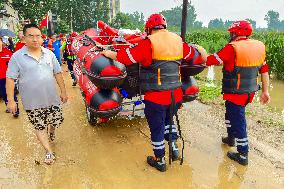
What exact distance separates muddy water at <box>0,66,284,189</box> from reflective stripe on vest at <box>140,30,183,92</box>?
4.03 ft

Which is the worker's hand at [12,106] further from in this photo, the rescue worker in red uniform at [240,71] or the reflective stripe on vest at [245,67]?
the reflective stripe on vest at [245,67]

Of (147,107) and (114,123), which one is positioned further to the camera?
(114,123)

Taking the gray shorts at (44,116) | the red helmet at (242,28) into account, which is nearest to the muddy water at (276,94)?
the red helmet at (242,28)

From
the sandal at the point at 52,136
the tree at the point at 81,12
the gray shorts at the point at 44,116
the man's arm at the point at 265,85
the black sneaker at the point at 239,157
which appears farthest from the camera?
the tree at the point at 81,12

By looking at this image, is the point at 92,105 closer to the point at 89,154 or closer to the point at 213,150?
the point at 89,154

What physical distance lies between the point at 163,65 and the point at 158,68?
0.25ft

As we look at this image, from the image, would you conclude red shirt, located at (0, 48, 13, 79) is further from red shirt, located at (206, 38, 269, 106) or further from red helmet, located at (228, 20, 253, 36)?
red helmet, located at (228, 20, 253, 36)

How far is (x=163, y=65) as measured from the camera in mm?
3980

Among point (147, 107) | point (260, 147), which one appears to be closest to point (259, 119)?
point (260, 147)

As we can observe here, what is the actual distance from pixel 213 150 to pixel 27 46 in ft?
10.7

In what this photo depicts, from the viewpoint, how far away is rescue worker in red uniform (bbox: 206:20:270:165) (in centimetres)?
420

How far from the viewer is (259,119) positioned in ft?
21.5

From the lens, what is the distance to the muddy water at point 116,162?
4.04 m

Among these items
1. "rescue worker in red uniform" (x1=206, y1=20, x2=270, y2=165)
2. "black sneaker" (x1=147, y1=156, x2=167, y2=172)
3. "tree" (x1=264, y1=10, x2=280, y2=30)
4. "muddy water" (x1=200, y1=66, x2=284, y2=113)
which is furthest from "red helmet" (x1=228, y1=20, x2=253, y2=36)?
"tree" (x1=264, y1=10, x2=280, y2=30)
